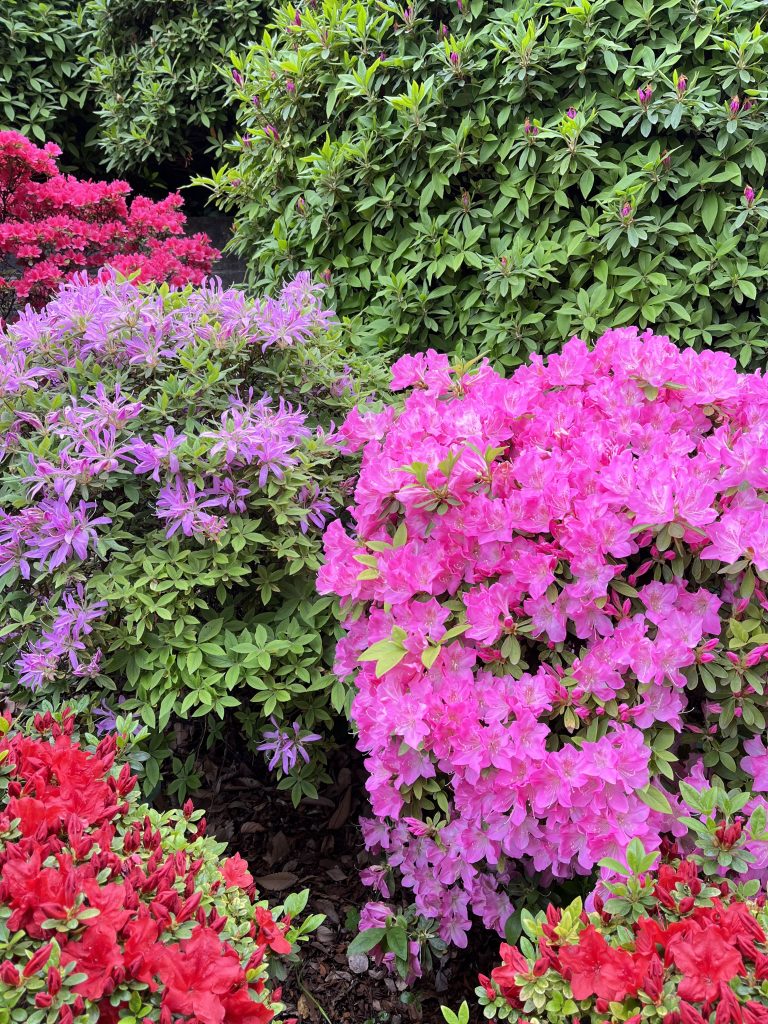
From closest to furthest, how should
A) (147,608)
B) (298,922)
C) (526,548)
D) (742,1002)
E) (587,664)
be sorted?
(742,1002) < (587,664) < (526,548) < (147,608) < (298,922)

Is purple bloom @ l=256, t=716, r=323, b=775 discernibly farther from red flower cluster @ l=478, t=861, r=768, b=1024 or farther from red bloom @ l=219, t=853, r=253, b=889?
red flower cluster @ l=478, t=861, r=768, b=1024

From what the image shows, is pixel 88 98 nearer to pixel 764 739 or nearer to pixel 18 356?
pixel 18 356

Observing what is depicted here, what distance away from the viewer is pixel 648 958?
125cm

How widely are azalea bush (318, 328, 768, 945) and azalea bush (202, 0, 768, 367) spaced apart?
1.04m

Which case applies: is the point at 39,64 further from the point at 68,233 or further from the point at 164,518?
the point at 164,518

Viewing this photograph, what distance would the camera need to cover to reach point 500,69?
307 centimetres

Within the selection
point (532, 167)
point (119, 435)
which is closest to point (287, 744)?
point (119, 435)

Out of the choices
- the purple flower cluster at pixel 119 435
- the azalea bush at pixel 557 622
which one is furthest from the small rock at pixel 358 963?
the purple flower cluster at pixel 119 435

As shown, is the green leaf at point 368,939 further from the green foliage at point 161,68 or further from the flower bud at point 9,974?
the green foliage at point 161,68

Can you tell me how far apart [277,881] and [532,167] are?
8.29 ft

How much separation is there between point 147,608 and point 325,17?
255 centimetres

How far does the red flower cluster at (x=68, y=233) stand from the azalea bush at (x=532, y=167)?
4.53ft

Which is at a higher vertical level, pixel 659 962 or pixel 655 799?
pixel 659 962

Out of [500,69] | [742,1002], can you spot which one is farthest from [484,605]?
[500,69]
